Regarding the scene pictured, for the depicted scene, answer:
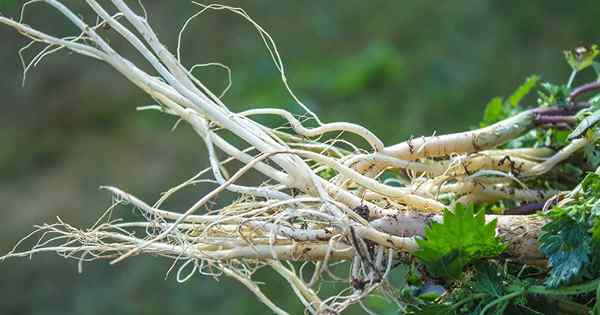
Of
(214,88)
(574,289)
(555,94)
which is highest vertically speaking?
(214,88)

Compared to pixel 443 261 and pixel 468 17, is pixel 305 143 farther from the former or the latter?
pixel 468 17

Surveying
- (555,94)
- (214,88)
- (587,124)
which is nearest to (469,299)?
(587,124)

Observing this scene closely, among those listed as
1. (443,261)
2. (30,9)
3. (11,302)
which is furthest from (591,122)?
(30,9)

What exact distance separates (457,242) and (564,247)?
12 cm

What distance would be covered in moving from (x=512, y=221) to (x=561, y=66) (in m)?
2.26

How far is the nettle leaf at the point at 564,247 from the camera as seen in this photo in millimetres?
859

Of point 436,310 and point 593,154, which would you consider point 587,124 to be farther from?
point 436,310

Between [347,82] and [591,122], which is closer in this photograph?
[591,122]

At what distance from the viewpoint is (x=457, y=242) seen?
89 centimetres

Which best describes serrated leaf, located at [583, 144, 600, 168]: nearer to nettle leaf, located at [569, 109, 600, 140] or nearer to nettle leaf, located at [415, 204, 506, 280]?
nettle leaf, located at [569, 109, 600, 140]

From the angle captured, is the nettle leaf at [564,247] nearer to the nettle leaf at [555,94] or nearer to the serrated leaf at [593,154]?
the serrated leaf at [593,154]

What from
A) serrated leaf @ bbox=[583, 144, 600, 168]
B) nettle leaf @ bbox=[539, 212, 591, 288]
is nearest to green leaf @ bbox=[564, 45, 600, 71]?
serrated leaf @ bbox=[583, 144, 600, 168]

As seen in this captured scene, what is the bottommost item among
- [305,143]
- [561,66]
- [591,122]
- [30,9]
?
[591,122]

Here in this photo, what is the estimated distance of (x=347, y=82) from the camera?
3074 mm
